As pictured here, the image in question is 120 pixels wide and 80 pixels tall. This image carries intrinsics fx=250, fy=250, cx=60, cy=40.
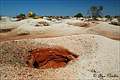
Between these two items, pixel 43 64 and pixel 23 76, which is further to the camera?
pixel 43 64

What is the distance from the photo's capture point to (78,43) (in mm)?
13727

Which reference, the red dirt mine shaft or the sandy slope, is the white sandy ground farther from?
the sandy slope

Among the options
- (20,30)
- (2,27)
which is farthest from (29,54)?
(2,27)

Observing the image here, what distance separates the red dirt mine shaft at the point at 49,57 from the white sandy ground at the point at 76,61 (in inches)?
15.0

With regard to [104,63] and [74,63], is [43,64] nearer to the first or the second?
[74,63]

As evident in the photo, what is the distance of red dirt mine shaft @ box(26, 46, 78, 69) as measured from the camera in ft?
37.6

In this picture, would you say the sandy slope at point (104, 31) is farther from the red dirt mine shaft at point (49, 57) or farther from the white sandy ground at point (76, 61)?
the red dirt mine shaft at point (49, 57)

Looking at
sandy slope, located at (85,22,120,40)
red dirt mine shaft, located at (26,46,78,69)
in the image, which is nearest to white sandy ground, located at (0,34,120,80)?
red dirt mine shaft, located at (26,46,78,69)

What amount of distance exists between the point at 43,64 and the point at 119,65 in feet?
11.3

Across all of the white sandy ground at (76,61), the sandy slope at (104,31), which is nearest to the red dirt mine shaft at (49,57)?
the white sandy ground at (76,61)

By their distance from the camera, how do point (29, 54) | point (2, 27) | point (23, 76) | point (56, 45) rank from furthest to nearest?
point (2, 27), point (56, 45), point (29, 54), point (23, 76)

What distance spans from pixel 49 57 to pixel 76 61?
1443mm

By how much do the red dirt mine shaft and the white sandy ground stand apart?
1.25 ft

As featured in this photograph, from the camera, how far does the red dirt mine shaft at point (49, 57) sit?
11445 mm
